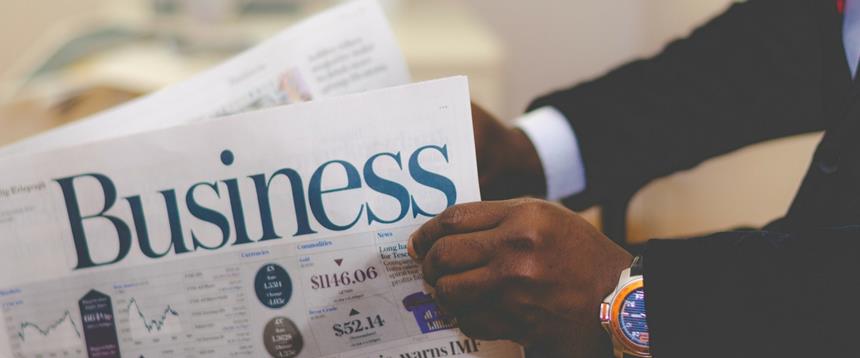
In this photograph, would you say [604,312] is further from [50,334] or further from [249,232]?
[50,334]

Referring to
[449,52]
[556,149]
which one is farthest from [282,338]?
[449,52]

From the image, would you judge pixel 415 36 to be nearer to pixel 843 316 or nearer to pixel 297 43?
pixel 297 43

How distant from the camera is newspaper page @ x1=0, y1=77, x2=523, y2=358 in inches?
18.0

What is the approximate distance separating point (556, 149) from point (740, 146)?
6.9 inches

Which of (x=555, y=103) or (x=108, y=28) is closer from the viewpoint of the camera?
(x=555, y=103)

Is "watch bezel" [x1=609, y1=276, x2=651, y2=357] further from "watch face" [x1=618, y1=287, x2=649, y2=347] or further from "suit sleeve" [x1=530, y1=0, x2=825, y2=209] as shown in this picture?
"suit sleeve" [x1=530, y1=0, x2=825, y2=209]

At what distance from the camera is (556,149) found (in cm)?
75

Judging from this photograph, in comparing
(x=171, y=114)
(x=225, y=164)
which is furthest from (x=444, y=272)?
(x=171, y=114)

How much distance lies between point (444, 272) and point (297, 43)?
0.83 ft

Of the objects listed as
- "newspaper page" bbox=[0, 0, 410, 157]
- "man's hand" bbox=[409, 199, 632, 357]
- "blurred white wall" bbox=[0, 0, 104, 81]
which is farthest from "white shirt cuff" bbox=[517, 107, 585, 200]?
"blurred white wall" bbox=[0, 0, 104, 81]

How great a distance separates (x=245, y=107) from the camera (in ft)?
1.95

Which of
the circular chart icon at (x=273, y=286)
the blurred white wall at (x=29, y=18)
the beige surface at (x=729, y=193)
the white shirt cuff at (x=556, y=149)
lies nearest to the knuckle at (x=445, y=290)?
the circular chart icon at (x=273, y=286)

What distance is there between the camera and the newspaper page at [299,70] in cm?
58

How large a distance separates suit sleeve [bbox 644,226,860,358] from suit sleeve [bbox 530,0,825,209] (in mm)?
298
